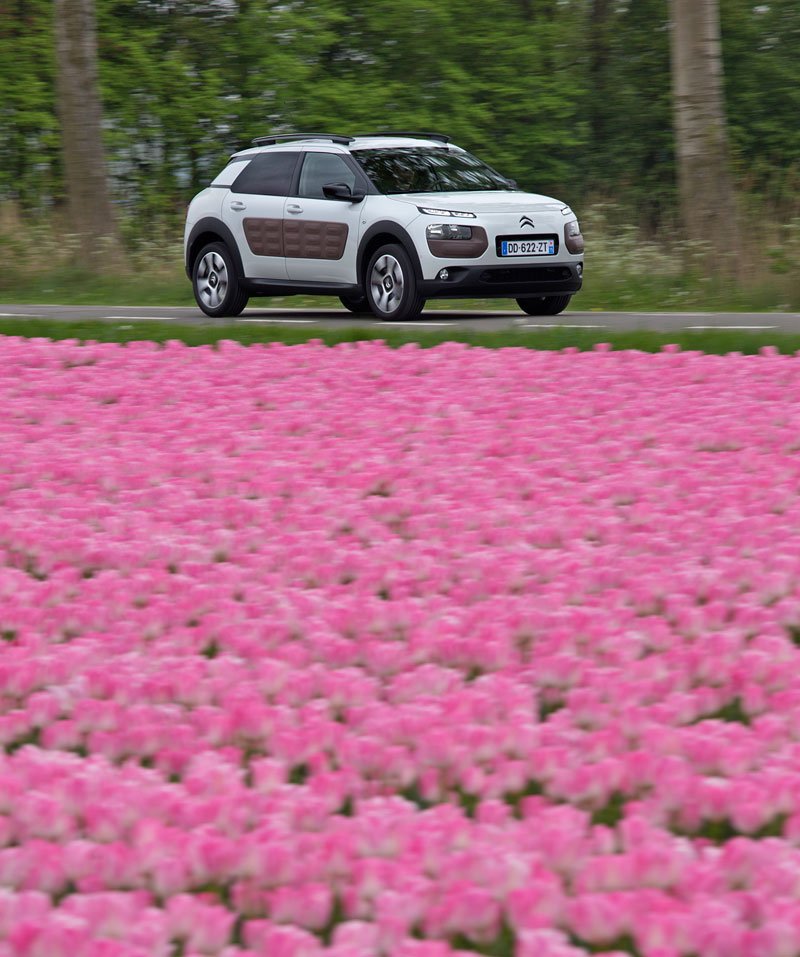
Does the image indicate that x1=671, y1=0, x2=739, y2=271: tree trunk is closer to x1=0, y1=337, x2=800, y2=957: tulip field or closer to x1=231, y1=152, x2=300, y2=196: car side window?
x1=231, y1=152, x2=300, y2=196: car side window

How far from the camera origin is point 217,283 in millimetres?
16906

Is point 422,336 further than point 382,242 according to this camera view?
No

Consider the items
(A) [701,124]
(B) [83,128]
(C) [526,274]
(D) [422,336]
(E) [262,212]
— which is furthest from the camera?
(B) [83,128]

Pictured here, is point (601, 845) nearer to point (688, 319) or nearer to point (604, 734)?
point (604, 734)

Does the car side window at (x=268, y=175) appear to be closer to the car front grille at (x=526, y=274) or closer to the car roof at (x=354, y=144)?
the car roof at (x=354, y=144)

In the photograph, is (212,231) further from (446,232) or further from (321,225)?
(446,232)

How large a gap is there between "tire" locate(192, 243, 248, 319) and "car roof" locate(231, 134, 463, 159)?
1117mm

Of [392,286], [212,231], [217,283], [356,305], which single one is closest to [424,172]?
[392,286]

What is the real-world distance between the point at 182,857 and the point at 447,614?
5.94ft

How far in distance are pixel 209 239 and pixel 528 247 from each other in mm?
3741

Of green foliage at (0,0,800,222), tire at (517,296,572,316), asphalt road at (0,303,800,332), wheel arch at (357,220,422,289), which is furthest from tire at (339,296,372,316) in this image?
green foliage at (0,0,800,222)

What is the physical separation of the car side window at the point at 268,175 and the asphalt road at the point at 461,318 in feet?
4.07

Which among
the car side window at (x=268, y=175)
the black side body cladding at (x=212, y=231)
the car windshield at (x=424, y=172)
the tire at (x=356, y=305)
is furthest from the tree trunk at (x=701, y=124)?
the black side body cladding at (x=212, y=231)

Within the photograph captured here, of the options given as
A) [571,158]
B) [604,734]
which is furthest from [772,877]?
[571,158]
